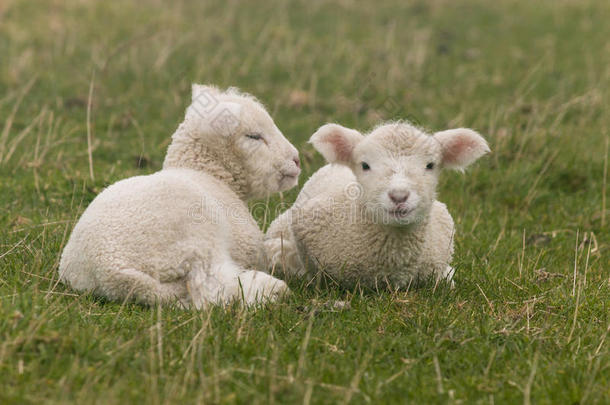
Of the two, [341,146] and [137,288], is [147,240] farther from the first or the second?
[341,146]

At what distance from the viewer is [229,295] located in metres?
4.44

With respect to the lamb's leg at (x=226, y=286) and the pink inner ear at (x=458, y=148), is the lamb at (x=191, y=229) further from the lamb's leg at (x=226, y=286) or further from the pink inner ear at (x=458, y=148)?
the pink inner ear at (x=458, y=148)

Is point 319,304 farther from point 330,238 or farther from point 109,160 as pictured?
point 109,160

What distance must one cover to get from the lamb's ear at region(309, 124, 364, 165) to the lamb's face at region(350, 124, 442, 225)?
0.09 metres

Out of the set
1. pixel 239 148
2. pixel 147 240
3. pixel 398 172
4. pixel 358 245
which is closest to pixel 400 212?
pixel 398 172

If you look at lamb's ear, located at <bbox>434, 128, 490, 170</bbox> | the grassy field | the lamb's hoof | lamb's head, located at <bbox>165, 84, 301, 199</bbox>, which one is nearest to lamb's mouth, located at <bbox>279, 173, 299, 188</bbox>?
lamb's head, located at <bbox>165, 84, 301, 199</bbox>

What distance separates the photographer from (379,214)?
4676 mm

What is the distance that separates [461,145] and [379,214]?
704 mm

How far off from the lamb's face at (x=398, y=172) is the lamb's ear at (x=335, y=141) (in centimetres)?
9

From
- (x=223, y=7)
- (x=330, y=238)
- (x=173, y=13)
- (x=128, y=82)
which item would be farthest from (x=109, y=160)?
(x=223, y=7)

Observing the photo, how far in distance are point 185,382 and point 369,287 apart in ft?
6.42

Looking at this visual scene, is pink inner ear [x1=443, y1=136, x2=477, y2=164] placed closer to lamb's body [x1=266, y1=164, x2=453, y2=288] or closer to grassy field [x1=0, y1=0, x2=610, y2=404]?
lamb's body [x1=266, y1=164, x2=453, y2=288]

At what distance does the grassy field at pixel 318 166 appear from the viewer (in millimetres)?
3598

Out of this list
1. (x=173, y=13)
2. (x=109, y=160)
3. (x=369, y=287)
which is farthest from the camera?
(x=173, y=13)
